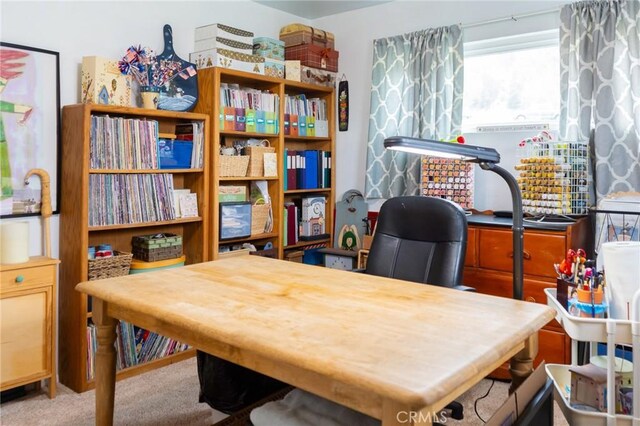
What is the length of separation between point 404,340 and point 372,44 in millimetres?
3147

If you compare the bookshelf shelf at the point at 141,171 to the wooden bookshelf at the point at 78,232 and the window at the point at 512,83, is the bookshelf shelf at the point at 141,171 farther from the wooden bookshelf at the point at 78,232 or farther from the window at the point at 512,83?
the window at the point at 512,83

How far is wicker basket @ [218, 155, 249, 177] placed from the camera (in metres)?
3.35

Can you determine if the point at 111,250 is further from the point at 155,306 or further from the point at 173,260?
the point at 155,306

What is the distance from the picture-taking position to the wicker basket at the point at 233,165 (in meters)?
3.35

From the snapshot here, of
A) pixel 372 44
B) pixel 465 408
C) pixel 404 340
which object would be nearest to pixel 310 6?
pixel 372 44

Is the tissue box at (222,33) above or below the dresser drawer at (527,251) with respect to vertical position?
above

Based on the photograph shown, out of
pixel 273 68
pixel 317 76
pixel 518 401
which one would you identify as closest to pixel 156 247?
pixel 273 68

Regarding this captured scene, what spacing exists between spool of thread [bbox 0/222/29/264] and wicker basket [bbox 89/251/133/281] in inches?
13.4

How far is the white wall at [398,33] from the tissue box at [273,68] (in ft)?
2.09

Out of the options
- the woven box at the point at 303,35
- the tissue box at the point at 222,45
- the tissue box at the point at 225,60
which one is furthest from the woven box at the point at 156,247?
the woven box at the point at 303,35

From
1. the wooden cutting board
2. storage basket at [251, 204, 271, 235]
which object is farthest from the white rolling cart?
the wooden cutting board

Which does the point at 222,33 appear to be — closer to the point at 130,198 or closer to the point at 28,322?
the point at 130,198

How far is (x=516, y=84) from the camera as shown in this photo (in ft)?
11.1

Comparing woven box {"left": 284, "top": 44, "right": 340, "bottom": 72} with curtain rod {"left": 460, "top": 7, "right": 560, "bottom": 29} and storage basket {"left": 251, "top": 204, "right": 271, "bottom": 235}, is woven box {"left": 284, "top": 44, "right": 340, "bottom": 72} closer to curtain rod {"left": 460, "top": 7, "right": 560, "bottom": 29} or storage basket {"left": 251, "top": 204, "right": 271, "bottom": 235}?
curtain rod {"left": 460, "top": 7, "right": 560, "bottom": 29}
